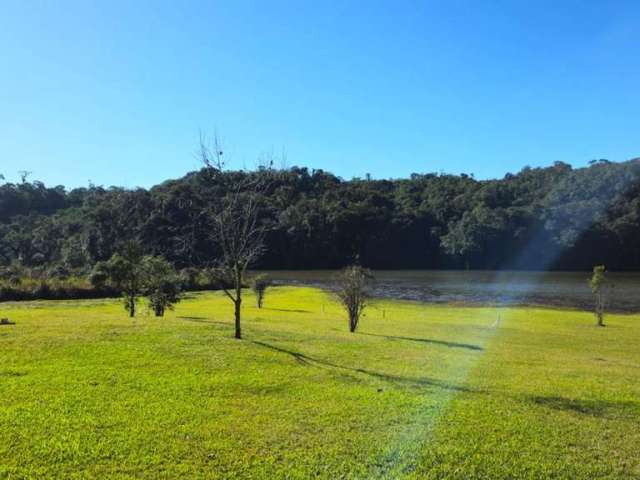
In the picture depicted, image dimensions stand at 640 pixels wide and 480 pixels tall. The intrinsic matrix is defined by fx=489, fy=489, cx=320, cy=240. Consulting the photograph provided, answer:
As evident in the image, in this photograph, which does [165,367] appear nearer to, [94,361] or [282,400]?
[94,361]

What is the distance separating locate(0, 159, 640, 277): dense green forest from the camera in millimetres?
88688

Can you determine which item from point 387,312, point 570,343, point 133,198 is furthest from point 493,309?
point 133,198

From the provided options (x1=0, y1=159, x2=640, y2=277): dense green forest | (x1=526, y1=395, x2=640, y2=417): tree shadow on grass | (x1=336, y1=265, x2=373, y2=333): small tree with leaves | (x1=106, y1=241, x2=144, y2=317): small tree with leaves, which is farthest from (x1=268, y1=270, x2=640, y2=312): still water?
(x1=526, y1=395, x2=640, y2=417): tree shadow on grass

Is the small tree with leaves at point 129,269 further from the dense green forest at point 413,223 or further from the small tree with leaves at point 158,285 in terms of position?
the dense green forest at point 413,223

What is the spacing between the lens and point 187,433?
21.9ft

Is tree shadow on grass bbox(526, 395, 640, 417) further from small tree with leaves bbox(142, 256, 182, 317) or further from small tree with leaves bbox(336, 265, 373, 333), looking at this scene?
small tree with leaves bbox(142, 256, 182, 317)

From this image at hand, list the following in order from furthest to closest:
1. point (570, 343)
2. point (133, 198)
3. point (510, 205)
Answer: point (510, 205), point (133, 198), point (570, 343)

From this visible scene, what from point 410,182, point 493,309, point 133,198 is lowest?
point 493,309

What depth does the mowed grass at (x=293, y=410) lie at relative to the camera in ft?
19.5

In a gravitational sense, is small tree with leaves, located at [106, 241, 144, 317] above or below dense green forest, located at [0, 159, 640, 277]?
below

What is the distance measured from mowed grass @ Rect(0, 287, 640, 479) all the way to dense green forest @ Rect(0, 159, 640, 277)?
189ft

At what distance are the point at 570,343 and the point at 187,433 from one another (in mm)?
18779

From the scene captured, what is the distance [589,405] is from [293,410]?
5509 mm

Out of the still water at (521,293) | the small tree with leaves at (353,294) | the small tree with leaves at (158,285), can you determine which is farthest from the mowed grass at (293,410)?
the still water at (521,293)
